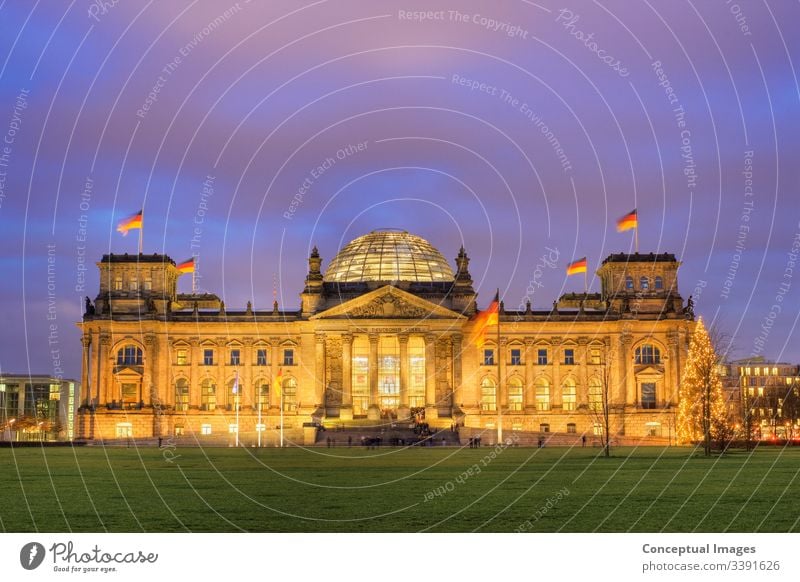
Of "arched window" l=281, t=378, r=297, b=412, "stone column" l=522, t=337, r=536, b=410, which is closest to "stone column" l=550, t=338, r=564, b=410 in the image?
"stone column" l=522, t=337, r=536, b=410

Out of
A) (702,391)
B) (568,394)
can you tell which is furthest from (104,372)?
(702,391)

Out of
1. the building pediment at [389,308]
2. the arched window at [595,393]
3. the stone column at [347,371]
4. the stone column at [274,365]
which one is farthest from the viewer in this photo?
the stone column at [274,365]

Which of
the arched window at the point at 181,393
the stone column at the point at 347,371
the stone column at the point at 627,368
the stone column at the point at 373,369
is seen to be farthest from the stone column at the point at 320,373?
the stone column at the point at 627,368

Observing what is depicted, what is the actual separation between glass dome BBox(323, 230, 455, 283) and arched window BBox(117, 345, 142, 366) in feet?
86.4

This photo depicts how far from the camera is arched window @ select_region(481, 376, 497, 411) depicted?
387ft

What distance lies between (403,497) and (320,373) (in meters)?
82.3

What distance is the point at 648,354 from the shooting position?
4648 inches

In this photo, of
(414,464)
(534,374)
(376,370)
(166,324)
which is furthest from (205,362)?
(414,464)

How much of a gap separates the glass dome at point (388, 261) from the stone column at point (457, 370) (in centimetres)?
1634

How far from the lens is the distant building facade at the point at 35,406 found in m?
164

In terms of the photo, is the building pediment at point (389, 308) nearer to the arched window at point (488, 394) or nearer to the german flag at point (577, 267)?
the arched window at point (488, 394)

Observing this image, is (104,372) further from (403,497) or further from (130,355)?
(403,497)

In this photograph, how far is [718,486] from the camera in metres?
37.7

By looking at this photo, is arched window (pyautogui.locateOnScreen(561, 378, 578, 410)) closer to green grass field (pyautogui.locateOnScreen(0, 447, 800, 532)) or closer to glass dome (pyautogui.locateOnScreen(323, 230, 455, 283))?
glass dome (pyautogui.locateOnScreen(323, 230, 455, 283))
